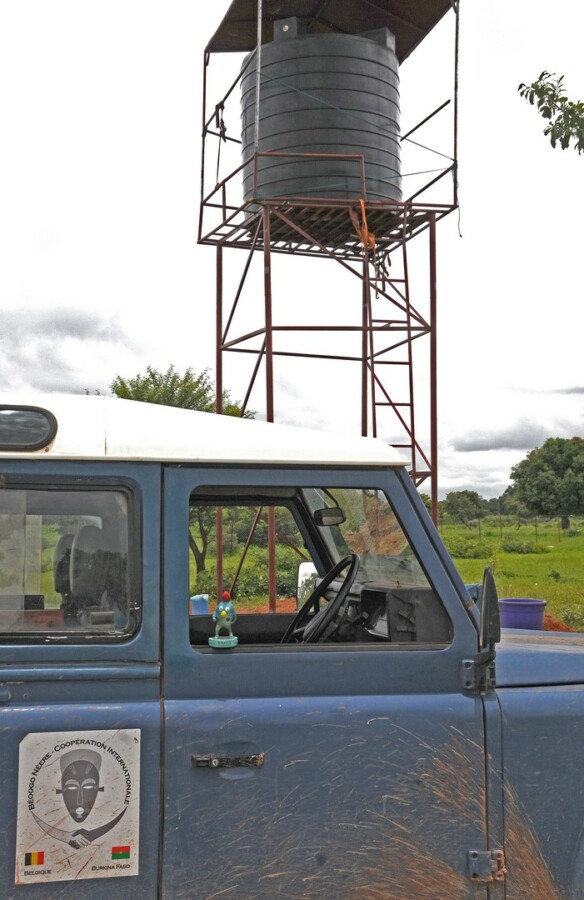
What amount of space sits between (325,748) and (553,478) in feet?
213

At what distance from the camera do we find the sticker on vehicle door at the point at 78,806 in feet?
8.35

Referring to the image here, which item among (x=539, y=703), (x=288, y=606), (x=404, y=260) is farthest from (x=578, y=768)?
(x=404, y=260)

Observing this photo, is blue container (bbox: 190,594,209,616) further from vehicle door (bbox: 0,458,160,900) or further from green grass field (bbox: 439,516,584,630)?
green grass field (bbox: 439,516,584,630)

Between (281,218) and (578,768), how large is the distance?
985 cm

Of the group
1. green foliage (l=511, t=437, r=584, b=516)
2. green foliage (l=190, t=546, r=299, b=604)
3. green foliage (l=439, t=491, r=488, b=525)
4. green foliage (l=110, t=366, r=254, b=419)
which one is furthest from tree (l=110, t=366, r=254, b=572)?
green foliage (l=511, t=437, r=584, b=516)

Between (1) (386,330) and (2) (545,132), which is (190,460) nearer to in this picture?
(2) (545,132)

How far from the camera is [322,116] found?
41.2 ft

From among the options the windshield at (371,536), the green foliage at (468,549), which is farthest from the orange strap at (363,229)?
the green foliage at (468,549)

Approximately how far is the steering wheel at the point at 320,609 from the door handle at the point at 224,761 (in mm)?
720

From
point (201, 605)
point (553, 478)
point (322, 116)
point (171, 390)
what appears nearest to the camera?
point (201, 605)

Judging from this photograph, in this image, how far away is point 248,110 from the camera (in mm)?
13180

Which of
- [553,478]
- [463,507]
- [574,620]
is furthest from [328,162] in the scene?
[553,478]

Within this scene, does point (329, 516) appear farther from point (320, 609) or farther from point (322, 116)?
point (322, 116)

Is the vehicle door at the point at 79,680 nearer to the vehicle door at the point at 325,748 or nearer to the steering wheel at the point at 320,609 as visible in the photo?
the vehicle door at the point at 325,748
